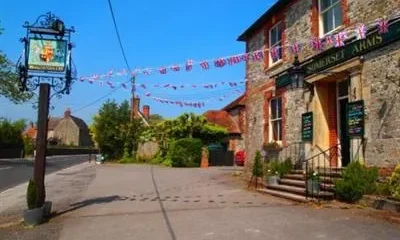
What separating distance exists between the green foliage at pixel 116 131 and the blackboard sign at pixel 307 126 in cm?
2928

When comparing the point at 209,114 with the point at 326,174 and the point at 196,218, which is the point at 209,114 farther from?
the point at 196,218

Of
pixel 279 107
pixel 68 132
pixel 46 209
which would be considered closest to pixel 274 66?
pixel 279 107

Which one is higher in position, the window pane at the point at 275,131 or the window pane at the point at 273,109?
the window pane at the point at 273,109

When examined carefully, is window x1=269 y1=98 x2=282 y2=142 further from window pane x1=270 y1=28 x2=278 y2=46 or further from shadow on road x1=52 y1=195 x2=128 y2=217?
shadow on road x1=52 y1=195 x2=128 y2=217

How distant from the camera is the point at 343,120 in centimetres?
1541

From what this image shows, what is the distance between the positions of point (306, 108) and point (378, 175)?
458 centimetres

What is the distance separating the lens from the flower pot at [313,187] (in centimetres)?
1327

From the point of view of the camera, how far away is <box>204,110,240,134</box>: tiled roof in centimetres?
4544

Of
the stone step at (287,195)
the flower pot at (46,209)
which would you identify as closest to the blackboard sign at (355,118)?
the stone step at (287,195)

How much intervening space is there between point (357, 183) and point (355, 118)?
199 cm

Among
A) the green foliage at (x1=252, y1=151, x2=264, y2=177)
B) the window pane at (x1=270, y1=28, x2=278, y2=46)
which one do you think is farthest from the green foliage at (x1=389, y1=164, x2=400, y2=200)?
the window pane at (x1=270, y1=28, x2=278, y2=46)

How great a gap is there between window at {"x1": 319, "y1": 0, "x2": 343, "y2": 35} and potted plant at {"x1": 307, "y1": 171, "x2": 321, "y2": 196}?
452 cm

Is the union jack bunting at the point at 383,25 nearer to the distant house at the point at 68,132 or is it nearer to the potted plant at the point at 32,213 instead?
the potted plant at the point at 32,213

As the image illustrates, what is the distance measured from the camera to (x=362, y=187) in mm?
12141
